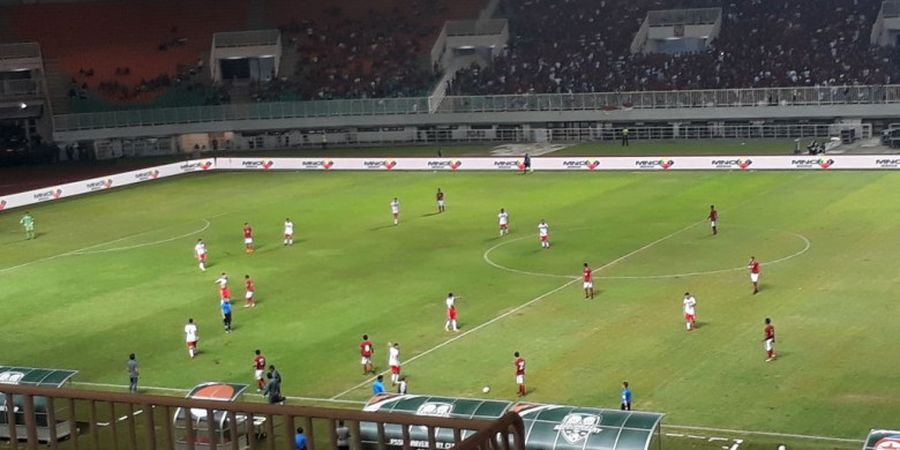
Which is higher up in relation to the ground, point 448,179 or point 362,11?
point 362,11

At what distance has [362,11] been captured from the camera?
4129 inches

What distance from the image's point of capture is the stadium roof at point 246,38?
333 ft

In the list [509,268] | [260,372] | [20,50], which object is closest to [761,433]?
[260,372]

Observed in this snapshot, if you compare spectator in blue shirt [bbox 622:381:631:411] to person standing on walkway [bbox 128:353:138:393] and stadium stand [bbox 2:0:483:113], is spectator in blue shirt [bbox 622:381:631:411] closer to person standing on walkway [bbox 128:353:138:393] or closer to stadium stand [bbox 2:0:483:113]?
person standing on walkway [bbox 128:353:138:393]

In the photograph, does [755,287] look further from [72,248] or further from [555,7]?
[555,7]

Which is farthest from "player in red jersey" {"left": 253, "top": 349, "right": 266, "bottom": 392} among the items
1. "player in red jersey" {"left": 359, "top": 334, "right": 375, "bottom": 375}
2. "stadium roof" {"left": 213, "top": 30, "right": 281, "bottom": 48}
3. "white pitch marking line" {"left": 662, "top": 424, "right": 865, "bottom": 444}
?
"stadium roof" {"left": 213, "top": 30, "right": 281, "bottom": 48}

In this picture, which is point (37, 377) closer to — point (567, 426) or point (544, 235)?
point (567, 426)

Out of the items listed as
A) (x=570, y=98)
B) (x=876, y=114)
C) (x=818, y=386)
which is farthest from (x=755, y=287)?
(x=570, y=98)

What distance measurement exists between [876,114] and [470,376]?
173ft

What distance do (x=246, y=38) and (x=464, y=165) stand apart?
2976 cm

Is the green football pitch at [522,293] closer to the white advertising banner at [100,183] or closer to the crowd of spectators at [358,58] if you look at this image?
the white advertising banner at [100,183]

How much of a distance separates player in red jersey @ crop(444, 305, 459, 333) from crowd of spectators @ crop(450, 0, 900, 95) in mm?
51108

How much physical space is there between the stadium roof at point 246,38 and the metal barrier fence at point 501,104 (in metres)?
8.17

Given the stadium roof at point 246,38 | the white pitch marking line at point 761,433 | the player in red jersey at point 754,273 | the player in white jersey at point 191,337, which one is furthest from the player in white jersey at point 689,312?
the stadium roof at point 246,38
